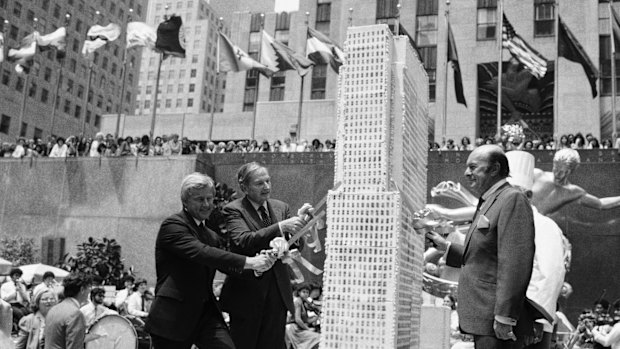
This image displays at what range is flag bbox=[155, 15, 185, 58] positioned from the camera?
2653 cm

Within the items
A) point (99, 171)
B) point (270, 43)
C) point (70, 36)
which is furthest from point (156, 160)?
point (70, 36)

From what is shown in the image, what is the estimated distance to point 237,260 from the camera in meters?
4.60

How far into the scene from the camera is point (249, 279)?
509 centimetres

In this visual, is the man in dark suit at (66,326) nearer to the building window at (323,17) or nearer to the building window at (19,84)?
the building window at (323,17)

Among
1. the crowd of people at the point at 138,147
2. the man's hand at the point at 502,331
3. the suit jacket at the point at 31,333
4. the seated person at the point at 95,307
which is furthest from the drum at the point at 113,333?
the crowd of people at the point at 138,147

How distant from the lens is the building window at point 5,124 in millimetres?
56938

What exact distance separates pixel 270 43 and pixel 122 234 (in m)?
10.0

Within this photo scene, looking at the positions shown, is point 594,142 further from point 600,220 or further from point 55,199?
point 55,199

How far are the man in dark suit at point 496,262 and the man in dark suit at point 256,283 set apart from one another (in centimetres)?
147

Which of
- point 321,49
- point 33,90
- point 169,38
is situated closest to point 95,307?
point 321,49

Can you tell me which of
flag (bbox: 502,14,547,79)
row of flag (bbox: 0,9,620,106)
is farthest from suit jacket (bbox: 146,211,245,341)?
row of flag (bbox: 0,9,620,106)

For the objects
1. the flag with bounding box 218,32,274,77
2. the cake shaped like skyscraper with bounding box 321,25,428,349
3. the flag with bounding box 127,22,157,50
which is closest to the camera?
the cake shaped like skyscraper with bounding box 321,25,428,349

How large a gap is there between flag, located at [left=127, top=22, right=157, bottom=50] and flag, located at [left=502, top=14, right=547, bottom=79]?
14.6 meters

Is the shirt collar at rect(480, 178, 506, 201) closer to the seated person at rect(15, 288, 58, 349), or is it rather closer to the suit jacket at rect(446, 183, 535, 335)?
the suit jacket at rect(446, 183, 535, 335)
